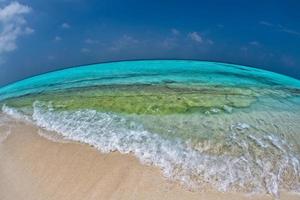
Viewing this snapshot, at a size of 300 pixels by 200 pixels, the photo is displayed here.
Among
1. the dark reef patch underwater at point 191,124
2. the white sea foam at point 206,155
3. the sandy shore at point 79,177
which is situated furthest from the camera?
the dark reef patch underwater at point 191,124

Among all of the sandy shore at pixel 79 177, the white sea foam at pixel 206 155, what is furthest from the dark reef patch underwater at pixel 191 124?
the sandy shore at pixel 79 177

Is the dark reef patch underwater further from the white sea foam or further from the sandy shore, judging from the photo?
the sandy shore

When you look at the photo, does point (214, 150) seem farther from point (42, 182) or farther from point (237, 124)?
point (42, 182)

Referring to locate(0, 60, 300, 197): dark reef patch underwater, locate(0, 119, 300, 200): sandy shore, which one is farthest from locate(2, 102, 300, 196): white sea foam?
locate(0, 119, 300, 200): sandy shore

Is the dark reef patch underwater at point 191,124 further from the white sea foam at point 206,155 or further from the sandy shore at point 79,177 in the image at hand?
the sandy shore at point 79,177

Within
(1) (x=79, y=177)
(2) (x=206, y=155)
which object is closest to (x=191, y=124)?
(2) (x=206, y=155)

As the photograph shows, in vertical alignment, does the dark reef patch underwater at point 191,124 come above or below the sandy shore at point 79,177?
above

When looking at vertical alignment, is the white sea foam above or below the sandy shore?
above
